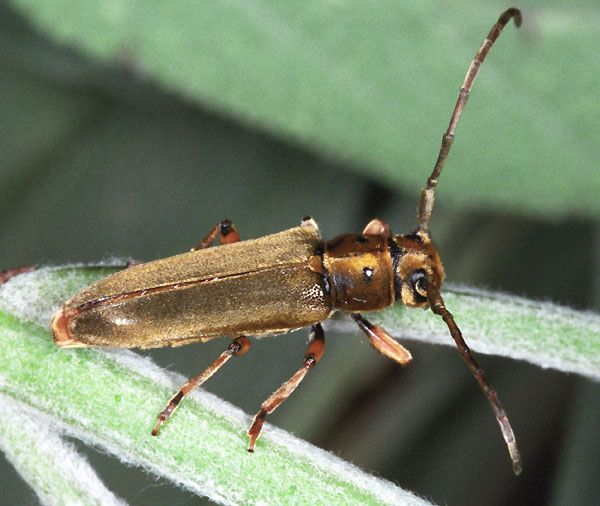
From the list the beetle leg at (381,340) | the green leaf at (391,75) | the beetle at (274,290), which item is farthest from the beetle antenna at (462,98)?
the beetle leg at (381,340)

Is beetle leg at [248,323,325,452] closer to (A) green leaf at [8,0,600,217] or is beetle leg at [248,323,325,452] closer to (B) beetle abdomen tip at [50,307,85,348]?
(B) beetle abdomen tip at [50,307,85,348]

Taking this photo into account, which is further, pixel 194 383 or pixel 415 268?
pixel 415 268

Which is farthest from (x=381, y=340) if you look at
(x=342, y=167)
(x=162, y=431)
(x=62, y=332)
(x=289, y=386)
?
(x=342, y=167)

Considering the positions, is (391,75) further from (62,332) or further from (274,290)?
(62,332)

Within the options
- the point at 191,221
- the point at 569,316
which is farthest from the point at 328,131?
the point at 569,316

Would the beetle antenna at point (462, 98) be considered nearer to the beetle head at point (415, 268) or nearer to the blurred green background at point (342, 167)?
the beetle head at point (415, 268)

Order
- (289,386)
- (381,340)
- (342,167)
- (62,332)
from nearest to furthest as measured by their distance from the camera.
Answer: (62,332)
(289,386)
(381,340)
(342,167)

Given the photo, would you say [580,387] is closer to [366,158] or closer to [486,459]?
[486,459]
